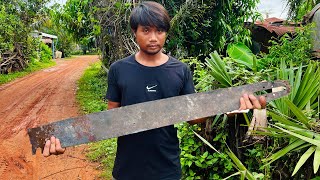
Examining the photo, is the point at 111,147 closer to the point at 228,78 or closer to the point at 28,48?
the point at 228,78

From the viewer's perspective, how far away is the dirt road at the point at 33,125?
479 centimetres

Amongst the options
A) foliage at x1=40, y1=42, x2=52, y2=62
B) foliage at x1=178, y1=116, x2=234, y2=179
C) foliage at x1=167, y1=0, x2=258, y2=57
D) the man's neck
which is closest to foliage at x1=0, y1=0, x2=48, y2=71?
foliage at x1=40, y1=42, x2=52, y2=62

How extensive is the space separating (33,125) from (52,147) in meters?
5.81

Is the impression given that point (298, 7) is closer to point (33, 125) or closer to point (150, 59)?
point (33, 125)

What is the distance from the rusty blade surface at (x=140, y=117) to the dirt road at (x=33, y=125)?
9.64 ft

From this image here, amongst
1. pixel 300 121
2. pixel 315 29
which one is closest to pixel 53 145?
pixel 300 121

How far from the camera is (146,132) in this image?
187 cm

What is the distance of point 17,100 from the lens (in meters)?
10.1

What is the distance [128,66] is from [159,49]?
19cm

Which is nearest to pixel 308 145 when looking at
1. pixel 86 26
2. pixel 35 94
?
pixel 86 26

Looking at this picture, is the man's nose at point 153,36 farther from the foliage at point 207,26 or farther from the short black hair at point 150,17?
the foliage at point 207,26

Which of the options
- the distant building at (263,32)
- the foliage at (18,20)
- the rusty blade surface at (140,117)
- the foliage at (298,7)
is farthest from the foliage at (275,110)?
the foliage at (18,20)

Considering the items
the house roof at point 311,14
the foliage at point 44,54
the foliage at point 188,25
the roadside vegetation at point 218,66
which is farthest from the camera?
the foliage at point 44,54

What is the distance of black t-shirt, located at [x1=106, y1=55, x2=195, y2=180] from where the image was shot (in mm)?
1867
